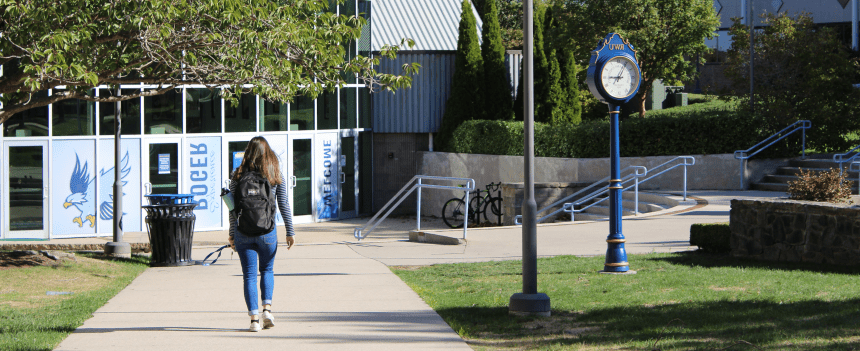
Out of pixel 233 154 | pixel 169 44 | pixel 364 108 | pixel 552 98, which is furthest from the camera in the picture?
pixel 364 108

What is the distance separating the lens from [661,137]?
20.0 m

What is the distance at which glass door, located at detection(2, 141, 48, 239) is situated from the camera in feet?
58.5

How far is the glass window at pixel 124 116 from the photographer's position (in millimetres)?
18641

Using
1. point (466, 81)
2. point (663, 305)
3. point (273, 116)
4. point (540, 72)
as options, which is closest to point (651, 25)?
point (540, 72)

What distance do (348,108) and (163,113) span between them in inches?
222

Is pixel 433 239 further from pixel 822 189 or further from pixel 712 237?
pixel 822 189

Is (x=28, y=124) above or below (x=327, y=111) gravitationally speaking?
below

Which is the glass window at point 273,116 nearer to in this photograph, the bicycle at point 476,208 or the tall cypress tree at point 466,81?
the bicycle at point 476,208

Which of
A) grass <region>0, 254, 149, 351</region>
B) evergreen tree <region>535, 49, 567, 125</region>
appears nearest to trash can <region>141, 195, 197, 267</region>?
grass <region>0, 254, 149, 351</region>

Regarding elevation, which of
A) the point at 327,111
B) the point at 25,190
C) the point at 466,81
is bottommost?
the point at 25,190

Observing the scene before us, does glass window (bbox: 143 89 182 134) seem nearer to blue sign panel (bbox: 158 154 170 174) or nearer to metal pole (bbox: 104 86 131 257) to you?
blue sign panel (bbox: 158 154 170 174)

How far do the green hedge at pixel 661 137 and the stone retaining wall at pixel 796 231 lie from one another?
9722mm

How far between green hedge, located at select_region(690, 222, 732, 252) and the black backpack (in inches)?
254

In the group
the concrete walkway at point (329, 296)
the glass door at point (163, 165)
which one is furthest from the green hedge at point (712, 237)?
the glass door at point (163, 165)
